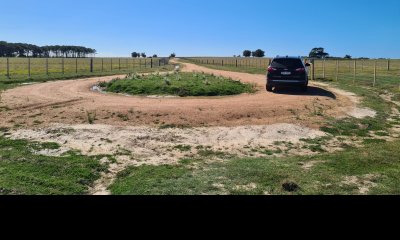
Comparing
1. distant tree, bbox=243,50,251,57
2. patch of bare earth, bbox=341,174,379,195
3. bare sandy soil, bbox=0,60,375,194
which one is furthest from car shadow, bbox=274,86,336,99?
distant tree, bbox=243,50,251,57

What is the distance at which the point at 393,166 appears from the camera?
707cm

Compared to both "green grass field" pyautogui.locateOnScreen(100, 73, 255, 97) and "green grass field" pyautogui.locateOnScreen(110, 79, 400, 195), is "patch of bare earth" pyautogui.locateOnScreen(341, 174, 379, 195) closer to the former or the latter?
"green grass field" pyautogui.locateOnScreen(110, 79, 400, 195)

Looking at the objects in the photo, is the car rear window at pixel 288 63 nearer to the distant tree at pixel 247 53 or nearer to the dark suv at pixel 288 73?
the dark suv at pixel 288 73

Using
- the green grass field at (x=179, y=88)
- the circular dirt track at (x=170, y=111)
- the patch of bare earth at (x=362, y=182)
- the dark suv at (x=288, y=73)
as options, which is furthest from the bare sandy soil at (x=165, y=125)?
the green grass field at (x=179, y=88)

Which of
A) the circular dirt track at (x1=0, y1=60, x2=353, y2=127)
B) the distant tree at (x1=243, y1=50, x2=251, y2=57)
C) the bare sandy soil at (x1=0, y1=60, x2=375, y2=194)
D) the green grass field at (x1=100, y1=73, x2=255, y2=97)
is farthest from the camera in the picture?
the distant tree at (x1=243, y1=50, x2=251, y2=57)

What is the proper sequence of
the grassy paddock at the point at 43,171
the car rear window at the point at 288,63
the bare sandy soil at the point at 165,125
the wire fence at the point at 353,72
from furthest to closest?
1. the wire fence at the point at 353,72
2. the car rear window at the point at 288,63
3. the bare sandy soil at the point at 165,125
4. the grassy paddock at the point at 43,171

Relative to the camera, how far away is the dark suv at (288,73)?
18.0 meters

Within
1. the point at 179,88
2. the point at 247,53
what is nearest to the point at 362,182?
the point at 179,88

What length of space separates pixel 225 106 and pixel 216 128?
3141mm

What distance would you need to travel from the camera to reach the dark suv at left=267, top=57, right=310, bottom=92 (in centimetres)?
1802

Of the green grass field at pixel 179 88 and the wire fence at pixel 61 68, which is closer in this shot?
the green grass field at pixel 179 88

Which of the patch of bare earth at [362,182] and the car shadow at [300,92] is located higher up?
the car shadow at [300,92]

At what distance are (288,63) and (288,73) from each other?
0.59 metres
